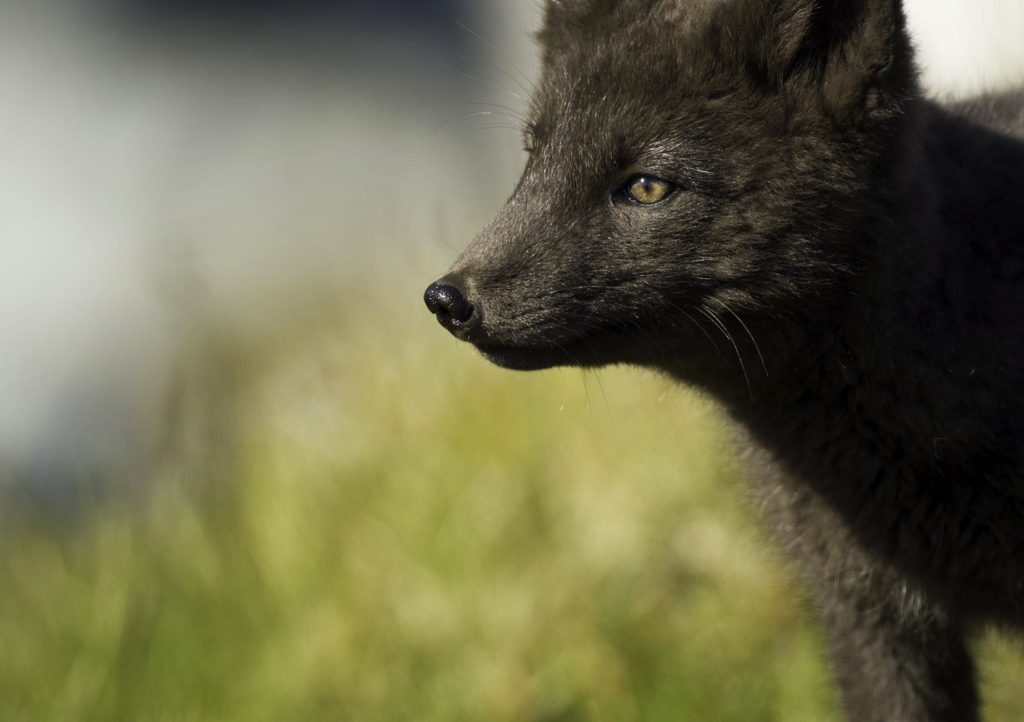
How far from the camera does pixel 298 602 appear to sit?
4.66 metres

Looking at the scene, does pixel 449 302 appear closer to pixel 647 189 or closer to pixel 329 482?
pixel 647 189

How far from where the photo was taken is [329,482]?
5176 millimetres

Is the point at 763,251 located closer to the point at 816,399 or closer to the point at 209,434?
the point at 816,399

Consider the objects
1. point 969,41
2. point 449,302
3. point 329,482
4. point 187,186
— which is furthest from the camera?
point 187,186

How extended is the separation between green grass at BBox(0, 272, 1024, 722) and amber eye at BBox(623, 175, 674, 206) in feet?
2.27

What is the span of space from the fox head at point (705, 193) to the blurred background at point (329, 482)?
25.9 inches

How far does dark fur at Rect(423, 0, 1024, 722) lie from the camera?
9.94 feet

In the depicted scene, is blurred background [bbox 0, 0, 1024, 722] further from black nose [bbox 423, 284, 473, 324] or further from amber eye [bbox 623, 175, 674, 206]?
black nose [bbox 423, 284, 473, 324]

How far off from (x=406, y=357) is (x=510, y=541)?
3.98 feet

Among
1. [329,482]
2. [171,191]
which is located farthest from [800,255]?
[171,191]

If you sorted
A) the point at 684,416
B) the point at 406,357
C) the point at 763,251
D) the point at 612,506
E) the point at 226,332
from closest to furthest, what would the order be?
the point at 763,251 → the point at 612,506 → the point at 684,416 → the point at 406,357 → the point at 226,332

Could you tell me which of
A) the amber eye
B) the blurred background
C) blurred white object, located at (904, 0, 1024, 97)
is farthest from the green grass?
blurred white object, located at (904, 0, 1024, 97)

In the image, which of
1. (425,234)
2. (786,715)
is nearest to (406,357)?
(425,234)

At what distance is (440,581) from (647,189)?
74.5 inches
